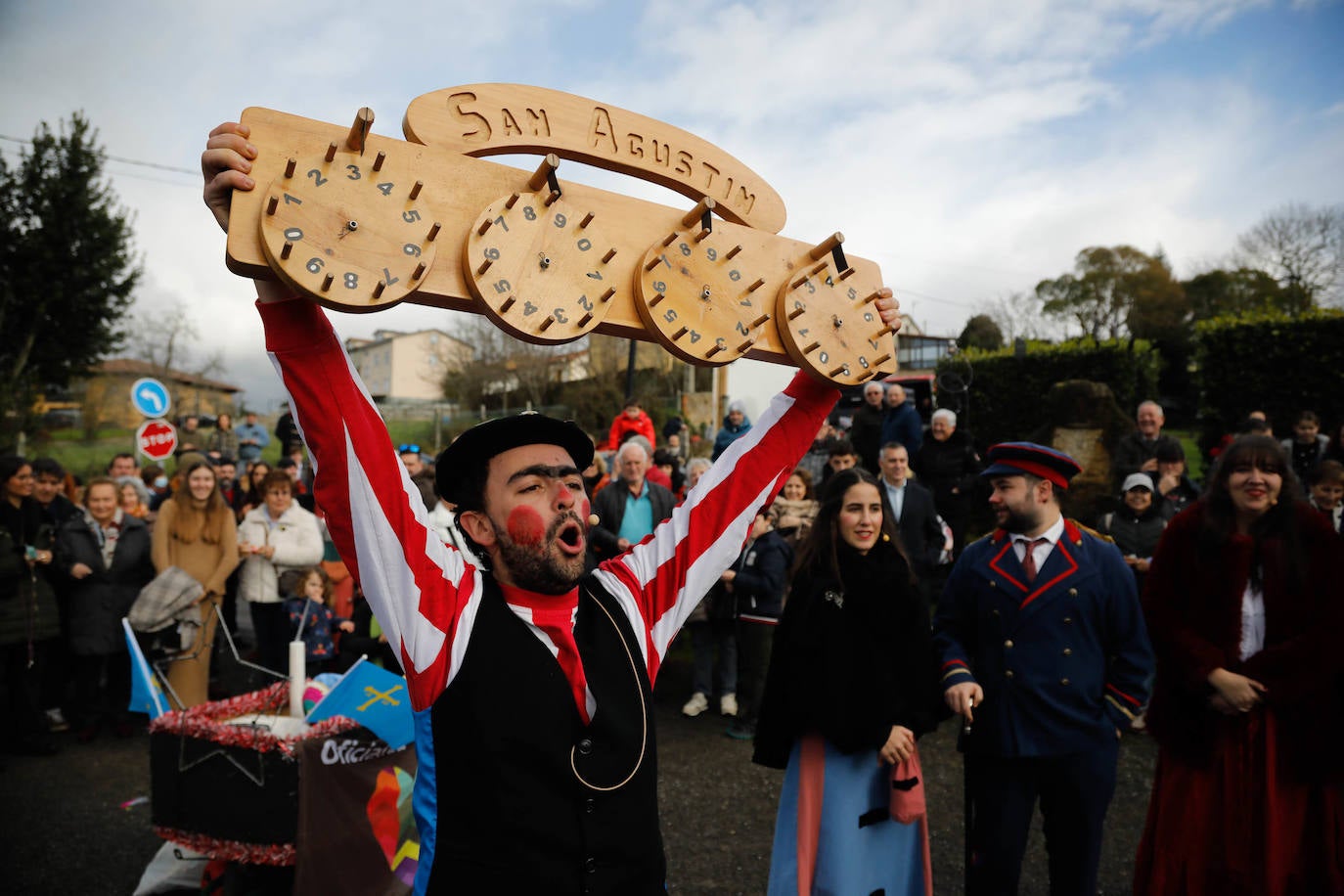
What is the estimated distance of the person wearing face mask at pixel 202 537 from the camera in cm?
630

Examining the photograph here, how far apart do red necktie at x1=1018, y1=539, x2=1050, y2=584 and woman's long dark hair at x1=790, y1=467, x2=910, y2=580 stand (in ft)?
1.47

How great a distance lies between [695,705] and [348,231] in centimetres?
561

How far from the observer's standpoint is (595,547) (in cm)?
636

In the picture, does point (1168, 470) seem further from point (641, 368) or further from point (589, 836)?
point (641, 368)

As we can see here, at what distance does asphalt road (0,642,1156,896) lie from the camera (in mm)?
4043

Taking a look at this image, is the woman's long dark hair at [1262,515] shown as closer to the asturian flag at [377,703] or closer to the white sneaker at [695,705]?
the asturian flag at [377,703]

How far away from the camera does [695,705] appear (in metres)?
6.42

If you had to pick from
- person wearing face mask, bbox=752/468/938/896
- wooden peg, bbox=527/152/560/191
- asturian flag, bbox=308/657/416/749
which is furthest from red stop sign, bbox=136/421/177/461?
wooden peg, bbox=527/152/560/191

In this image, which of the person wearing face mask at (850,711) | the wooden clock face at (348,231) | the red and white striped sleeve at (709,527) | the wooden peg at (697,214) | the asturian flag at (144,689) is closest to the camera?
the wooden clock face at (348,231)

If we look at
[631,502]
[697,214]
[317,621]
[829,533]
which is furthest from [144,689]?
[631,502]

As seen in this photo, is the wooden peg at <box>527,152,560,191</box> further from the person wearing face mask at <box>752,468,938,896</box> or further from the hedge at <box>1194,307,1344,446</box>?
the hedge at <box>1194,307,1344,446</box>

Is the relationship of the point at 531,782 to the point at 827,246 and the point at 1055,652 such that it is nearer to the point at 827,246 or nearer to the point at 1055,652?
the point at 827,246

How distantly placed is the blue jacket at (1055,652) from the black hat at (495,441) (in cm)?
200

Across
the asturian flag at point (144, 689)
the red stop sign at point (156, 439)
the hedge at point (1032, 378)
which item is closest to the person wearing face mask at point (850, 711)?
the asturian flag at point (144, 689)
